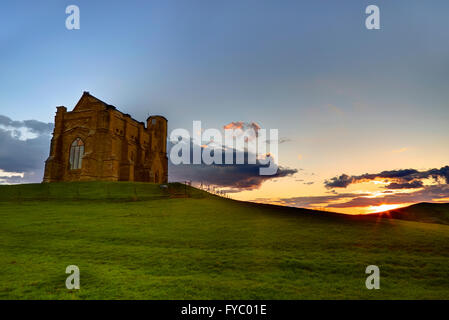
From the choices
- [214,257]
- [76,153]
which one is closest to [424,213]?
[214,257]

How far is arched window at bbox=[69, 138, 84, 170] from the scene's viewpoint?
57969 millimetres

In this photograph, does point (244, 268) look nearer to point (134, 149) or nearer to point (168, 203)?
point (168, 203)

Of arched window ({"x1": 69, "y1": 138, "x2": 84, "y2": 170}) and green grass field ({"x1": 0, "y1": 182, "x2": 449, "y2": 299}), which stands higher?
arched window ({"x1": 69, "y1": 138, "x2": 84, "y2": 170})

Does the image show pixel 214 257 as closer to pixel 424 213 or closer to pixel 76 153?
pixel 424 213

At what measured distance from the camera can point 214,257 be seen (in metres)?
12.3

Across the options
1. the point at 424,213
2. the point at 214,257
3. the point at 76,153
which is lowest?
the point at 424,213

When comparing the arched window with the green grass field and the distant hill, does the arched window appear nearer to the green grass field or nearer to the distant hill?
the green grass field

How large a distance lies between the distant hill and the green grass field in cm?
2677

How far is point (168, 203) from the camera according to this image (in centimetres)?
3106

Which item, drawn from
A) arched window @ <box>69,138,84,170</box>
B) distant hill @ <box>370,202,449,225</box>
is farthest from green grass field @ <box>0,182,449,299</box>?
arched window @ <box>69,138,84,170</box>

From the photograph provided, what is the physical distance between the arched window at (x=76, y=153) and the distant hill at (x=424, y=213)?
56176 millimetres

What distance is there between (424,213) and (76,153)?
64.3 m

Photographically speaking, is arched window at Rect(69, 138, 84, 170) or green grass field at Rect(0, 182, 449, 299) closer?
green grass field at Rect(0, 182, 449, 299)

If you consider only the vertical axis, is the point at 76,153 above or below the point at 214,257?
above
